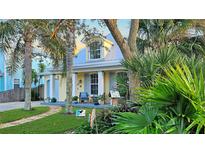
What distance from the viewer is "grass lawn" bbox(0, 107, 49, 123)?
7652mm

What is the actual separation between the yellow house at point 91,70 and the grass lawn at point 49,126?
1116 millimetres

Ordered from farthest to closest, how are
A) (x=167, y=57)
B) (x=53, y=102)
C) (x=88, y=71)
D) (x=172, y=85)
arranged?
(x=88, y=71) < (x=53, y=102) < (x=167, y=57) < (x=172, y=85)

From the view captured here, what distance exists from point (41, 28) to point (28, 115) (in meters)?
2.59

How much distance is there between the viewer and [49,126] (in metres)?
6.34

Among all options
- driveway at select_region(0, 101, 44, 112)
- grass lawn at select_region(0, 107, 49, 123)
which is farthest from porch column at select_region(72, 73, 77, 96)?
grass lawn at select_region(0, 107, 49, 123)

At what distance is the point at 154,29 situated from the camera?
8422 millimetres

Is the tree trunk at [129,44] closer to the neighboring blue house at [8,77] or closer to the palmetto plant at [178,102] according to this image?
the palmetto plant at [178,102]

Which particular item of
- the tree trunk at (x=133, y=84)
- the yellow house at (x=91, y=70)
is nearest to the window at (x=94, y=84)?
the yellow house at (x=91, y=70)

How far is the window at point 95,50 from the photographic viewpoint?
8367 millimetres

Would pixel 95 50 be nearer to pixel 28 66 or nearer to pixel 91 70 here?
pixel 91 70

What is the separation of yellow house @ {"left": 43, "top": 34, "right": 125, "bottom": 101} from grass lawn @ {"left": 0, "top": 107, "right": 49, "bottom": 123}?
471 mm
